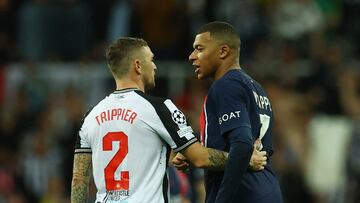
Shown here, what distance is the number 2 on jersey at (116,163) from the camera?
8062 mm

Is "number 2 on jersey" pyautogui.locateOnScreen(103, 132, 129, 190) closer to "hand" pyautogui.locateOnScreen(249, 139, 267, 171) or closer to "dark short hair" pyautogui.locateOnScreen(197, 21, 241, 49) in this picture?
"hand" pyautogui.locateOnScreen(249, 139, 267, 171)

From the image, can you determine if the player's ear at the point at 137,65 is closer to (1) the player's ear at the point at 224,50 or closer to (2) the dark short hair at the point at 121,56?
(2) the dark short hair at the point at 121,56

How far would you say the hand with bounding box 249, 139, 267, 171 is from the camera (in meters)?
8.08

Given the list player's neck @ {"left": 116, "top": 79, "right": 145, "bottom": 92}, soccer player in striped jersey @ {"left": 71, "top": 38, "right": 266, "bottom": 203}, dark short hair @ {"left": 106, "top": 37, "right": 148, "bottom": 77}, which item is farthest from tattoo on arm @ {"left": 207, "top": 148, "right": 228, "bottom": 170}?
dark short hair @ {"left": 106, "top": 37, "right": 148, "bottom": 77}

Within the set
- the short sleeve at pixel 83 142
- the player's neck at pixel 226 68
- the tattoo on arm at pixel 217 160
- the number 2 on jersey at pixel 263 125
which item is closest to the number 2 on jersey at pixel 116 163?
the short sleeve at pixel 83 142

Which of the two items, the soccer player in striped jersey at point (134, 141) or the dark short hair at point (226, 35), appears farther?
the dark short hair at point (226, 35)

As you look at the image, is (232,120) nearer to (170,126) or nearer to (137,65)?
(170,126)

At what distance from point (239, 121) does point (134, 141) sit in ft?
2.48

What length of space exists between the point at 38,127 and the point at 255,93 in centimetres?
824

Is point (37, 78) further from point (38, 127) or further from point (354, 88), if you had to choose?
point (354, 88)

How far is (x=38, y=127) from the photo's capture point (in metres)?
16.0

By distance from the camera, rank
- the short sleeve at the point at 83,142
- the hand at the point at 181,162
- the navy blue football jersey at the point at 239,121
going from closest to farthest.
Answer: the navy blue football jersey at the point at 239,121, the short sleeve at the point at 83,142, the hand at the point at 181,162

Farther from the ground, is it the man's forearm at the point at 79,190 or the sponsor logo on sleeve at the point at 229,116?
the sponsor logo on sleeve at the point at 229,116

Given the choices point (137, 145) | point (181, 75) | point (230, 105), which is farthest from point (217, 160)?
point (181, 75)
